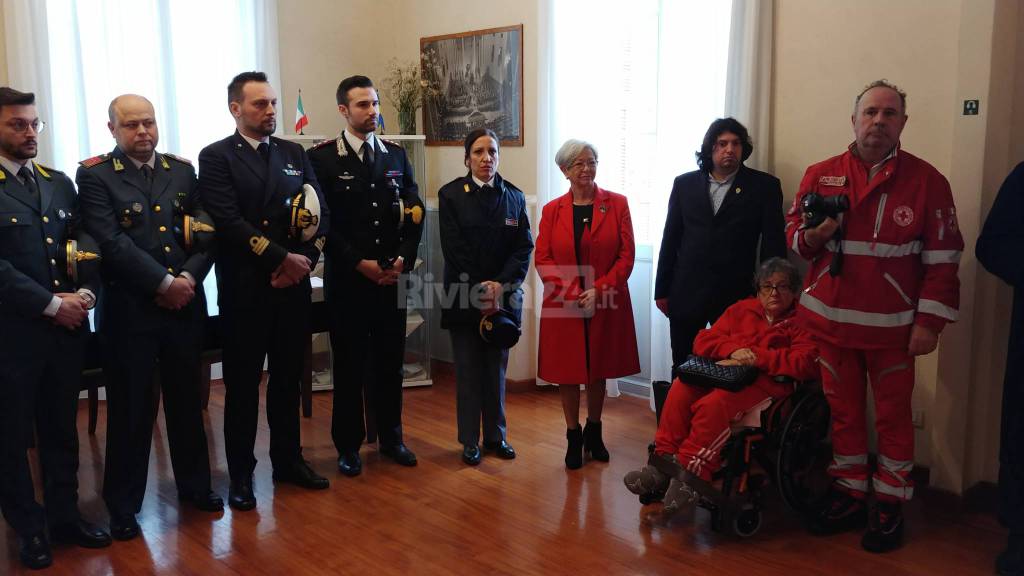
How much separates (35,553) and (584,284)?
2325mm

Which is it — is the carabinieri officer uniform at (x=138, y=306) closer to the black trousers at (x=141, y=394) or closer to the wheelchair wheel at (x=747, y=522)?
the black trousers at (x=141, y=394)

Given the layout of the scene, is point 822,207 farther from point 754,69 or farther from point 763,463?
point 754,69

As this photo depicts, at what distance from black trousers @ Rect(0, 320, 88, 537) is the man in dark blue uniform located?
10.4 feet

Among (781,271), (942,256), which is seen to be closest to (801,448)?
(781,271)

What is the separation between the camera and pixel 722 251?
3.61 metres

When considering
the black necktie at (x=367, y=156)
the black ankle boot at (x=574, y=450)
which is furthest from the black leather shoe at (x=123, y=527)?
the black ankle boot at (x=574, y=450)

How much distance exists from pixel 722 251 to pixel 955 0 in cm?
130

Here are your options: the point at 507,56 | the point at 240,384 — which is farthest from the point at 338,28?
the point at 240,384

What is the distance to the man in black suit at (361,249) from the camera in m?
3.63

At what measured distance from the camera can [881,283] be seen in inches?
117

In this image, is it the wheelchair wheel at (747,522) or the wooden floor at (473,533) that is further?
the wheelchair wheel at (747,522)

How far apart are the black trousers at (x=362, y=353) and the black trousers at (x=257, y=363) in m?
0.19

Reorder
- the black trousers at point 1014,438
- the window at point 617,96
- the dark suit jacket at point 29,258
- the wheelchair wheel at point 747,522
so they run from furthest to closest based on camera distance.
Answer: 1. the window at point 617,96
2. the wheelchair wheel at point 747,522
3. the black trousers at point 1014,438
4. the dark suit jacket at point 29,258

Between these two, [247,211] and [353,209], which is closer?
[247,211]
